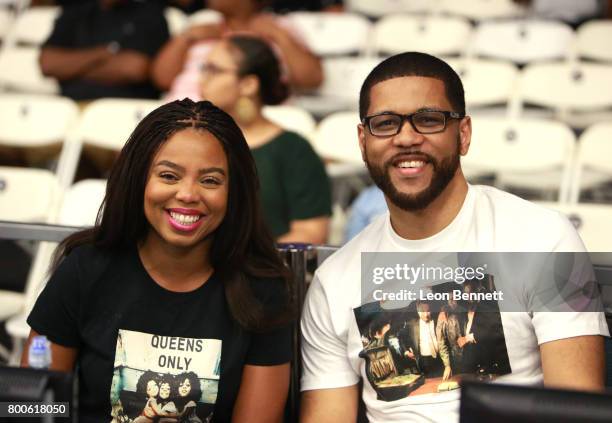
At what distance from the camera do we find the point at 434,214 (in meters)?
1.87

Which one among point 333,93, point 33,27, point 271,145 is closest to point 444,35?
point 333,93

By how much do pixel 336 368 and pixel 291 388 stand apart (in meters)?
0.18

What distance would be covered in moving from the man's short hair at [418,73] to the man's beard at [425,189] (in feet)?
0.40

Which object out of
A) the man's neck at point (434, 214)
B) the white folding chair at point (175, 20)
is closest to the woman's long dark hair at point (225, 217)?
the man's neck at point (434, 214)

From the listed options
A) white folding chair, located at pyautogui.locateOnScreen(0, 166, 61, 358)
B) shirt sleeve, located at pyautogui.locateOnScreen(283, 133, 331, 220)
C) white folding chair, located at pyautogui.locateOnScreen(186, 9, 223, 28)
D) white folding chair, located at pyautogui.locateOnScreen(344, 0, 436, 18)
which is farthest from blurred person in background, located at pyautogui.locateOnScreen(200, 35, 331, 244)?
white folding chair, located at pyautogui.locateOnScreen(344, 0, 436, 18)

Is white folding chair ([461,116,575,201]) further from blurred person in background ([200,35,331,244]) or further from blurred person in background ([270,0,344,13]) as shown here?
blurred person in background ([270,0,344,13])

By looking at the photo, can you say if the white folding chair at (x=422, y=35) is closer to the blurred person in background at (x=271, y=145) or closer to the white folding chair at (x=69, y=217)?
the blurred person in background at (x=271, y=145)

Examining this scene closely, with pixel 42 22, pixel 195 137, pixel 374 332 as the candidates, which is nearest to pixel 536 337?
pixel 374 332

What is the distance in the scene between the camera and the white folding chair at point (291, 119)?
391 centimetres

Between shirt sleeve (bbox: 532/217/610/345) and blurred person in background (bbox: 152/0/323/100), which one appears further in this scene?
blurred person in background (bbox: 152/0/323/100)

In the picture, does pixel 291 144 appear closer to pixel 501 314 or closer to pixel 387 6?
pixel 501 314

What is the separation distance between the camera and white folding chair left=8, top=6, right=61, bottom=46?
5.38 m

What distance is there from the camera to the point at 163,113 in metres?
1.93

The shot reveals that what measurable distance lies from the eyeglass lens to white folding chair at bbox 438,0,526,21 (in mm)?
3358
